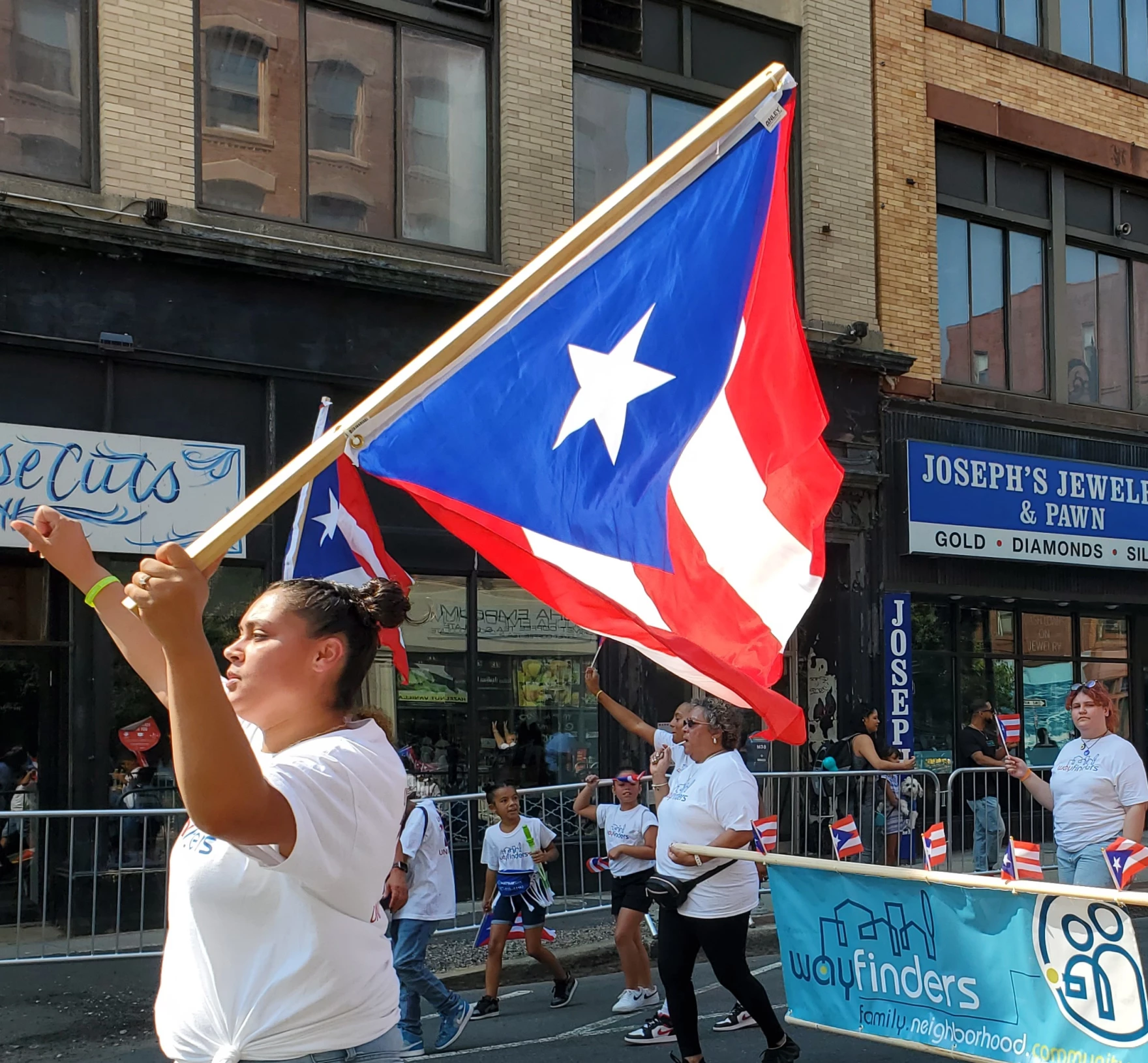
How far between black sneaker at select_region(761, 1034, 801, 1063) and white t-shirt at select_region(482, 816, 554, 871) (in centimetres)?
251

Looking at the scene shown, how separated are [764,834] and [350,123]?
902 centimetres

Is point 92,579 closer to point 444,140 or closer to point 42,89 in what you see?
point 42,89

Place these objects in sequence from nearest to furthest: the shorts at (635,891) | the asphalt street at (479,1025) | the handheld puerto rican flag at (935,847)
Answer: the handheld puerto rican flag at (935,847) < the asphalt street at (479,1025) < the shorts at (635,891)

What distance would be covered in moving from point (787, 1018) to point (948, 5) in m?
15.3

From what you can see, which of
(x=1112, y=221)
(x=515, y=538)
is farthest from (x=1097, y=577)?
(x=515, y=538)

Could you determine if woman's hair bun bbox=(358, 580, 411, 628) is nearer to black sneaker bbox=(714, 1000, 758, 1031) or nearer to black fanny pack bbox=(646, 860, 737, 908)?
black fanny pack bbox=(646, 860, 737, 908)

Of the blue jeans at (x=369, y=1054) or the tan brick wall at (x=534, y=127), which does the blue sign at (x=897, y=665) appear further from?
the blue jeans at (x=369, y=1054)

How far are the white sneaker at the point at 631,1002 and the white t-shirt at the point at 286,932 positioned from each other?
6.32 m

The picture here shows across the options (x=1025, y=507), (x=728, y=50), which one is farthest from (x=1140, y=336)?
(x=728, y=50)

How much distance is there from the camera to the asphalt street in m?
7.81

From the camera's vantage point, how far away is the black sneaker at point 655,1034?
→ 7.98 m

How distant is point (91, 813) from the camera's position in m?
9.36

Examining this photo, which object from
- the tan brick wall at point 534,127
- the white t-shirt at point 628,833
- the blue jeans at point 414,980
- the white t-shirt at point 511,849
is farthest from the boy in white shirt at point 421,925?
the tan brick wall at point 534,127

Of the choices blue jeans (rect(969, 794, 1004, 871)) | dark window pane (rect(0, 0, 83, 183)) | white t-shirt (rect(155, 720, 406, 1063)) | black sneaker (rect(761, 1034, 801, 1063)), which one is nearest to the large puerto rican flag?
white t-shirt (rect(155, 720, 406, 1063))
